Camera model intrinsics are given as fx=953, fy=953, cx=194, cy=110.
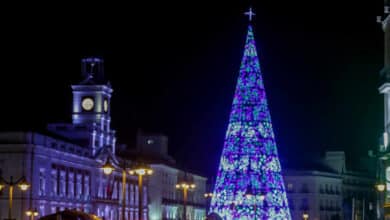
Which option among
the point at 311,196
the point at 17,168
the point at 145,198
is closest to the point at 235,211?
the point at 17,168

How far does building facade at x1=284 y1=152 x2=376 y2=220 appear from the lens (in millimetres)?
141250

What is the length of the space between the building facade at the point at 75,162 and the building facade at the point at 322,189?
35780 millimetres

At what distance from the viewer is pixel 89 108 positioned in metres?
101

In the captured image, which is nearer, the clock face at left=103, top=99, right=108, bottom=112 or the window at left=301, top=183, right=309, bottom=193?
the clock face at left=103, top=99, right=108, bottom=112

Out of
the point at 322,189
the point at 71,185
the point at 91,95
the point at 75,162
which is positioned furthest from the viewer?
the point at 322,189

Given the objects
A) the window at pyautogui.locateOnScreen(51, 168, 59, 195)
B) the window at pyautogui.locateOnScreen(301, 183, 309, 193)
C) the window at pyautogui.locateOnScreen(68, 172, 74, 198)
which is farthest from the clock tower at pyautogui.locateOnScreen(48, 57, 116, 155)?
the window at pyautogui.locateOnScreen(301, 183, 309, 193)

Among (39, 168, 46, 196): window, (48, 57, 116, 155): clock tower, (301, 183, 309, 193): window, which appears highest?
(48, 57, 116, 155): clock tower

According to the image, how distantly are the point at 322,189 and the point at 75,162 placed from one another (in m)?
59.8

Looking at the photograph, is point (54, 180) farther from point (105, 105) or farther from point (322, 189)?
point (322, 189)

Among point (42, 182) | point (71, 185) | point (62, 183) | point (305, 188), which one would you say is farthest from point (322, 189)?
point (42, 182)

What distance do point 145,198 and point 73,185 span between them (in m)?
25.4

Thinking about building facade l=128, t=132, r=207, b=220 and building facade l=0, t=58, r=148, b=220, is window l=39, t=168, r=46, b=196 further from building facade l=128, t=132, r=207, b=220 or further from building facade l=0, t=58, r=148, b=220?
building facade l=128, t=132, r=207, b=220

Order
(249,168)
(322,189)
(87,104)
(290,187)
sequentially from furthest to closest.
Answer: (290,187) → (322,189) → (87,104) → (249,168)

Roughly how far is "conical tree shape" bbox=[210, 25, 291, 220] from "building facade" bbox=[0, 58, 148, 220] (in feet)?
53.0
